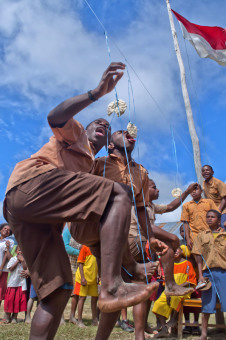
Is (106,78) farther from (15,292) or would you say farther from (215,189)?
(15,292)

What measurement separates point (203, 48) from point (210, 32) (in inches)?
39.3

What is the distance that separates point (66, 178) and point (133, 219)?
89.8 inches

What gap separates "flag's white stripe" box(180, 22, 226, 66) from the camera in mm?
8547

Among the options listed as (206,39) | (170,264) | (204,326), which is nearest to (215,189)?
(204,326)

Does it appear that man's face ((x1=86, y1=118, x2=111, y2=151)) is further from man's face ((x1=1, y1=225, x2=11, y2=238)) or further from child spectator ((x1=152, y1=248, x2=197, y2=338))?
man's face ((x1=1, y1=225, x2=11, y2=238))

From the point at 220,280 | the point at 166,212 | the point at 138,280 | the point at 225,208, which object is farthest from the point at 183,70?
the point at 138,280

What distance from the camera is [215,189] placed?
22.6 feet

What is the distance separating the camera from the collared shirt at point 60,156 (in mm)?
2281

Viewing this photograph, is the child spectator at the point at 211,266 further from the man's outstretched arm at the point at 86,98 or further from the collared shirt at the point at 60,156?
the man's outstretched arm at the point at 86,98

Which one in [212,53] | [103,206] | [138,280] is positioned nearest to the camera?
[103,206]

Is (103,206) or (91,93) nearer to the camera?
(103,206)

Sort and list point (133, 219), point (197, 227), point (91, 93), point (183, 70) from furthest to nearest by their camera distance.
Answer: point (183, 70) → point (197, 227) → point (133, 219) → point (91, 93)

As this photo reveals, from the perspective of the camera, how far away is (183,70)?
10.2m

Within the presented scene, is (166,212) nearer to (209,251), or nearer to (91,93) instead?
(209,251)
